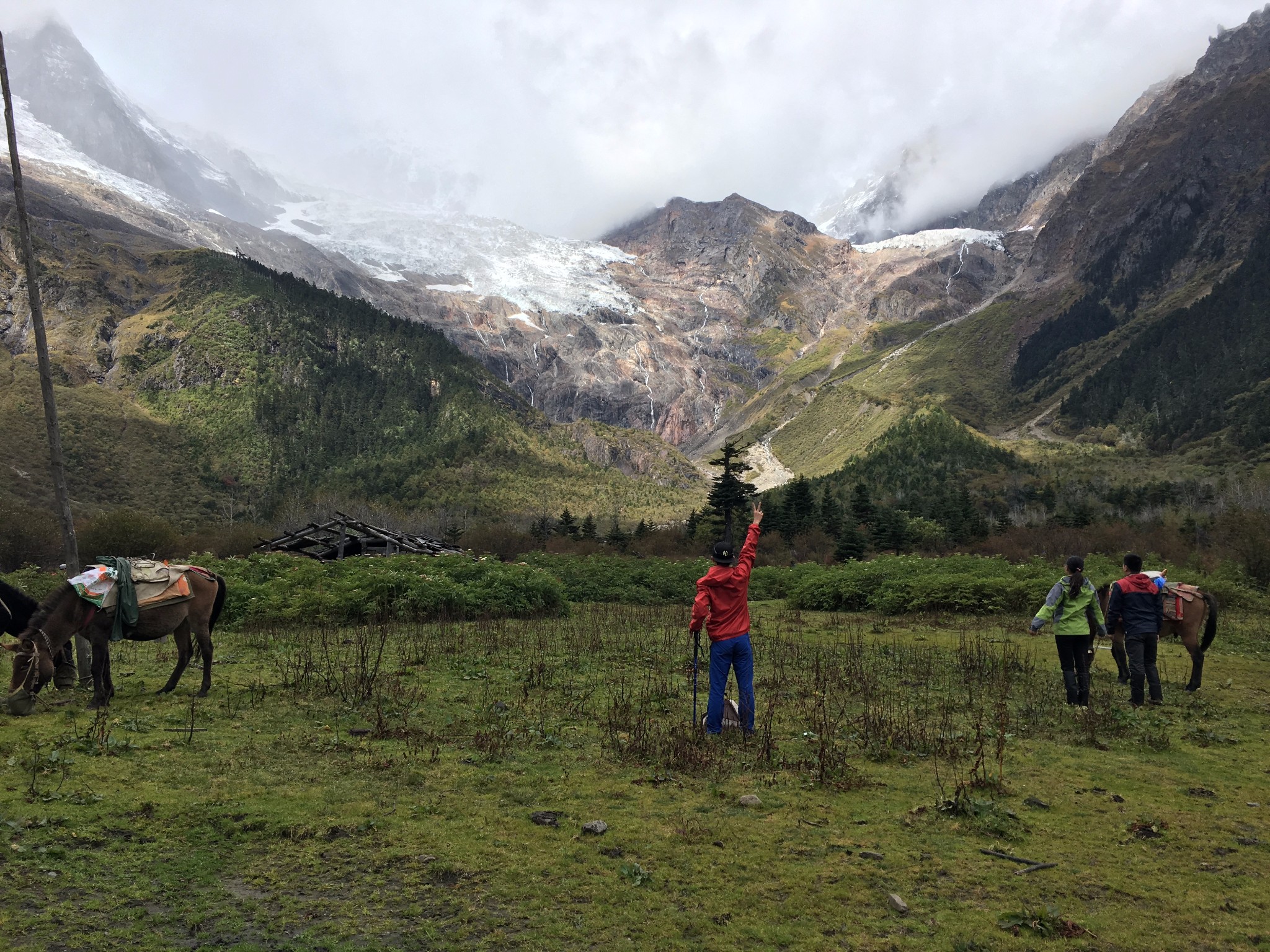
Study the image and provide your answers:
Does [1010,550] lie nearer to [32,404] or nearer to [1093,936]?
[1093,936]

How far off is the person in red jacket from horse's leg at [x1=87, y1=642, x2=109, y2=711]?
7331mm

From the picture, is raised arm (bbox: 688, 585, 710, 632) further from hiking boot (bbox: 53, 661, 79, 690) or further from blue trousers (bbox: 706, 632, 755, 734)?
hiking boot (bbox: 53, 661, 79, 690)

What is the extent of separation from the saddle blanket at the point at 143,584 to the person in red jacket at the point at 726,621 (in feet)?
22.6

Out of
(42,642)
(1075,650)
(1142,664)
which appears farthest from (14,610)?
(1142,664)

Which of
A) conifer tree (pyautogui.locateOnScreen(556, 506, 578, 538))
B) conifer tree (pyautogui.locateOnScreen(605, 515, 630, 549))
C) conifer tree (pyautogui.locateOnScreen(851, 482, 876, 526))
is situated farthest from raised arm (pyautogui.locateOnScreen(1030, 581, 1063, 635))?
conifer tree (pyautogui.locateOnScreen(556, 506, 578, 538))

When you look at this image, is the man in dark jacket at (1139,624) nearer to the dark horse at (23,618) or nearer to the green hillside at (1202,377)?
the dark horse at (23,618)

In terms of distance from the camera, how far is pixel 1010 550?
2063 inches

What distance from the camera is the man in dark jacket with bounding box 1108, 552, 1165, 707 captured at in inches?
440

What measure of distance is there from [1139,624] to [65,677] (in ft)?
50.0

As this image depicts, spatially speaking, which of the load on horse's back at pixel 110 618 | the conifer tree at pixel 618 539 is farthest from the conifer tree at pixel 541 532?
the load on horse's back at pixel 110 618

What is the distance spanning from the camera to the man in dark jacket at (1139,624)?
1117 centimetres

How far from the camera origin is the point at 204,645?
1034 centimetres

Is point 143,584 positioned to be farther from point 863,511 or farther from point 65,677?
point 863,511

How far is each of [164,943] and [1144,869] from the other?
21.6 ft
